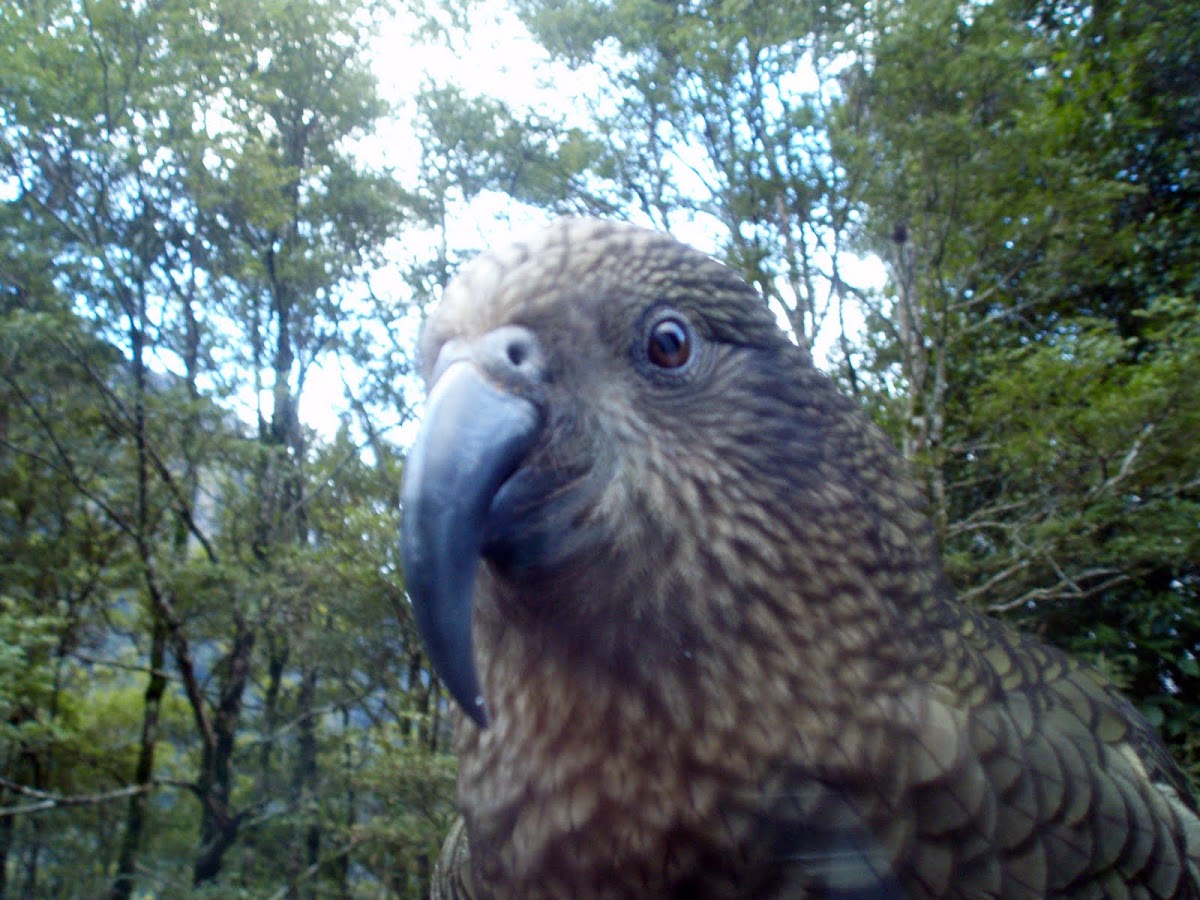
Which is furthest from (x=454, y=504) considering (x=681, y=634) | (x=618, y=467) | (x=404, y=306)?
(x=404, y=306)

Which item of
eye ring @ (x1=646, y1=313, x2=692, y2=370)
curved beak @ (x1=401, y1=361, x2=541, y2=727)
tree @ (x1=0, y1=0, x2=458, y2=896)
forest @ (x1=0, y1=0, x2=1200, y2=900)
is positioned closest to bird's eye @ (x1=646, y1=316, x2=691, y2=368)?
eye ring @ (x1=646, y1=313, x2=692, y2=370)

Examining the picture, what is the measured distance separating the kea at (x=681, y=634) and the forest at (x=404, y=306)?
1.80 meters

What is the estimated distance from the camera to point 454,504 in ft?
2.49

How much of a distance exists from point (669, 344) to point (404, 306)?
245 centimetres

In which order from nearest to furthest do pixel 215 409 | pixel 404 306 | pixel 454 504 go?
pixel 454 504, pixel 404 306, pixel 215 409

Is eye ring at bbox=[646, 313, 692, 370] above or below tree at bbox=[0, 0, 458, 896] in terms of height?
below

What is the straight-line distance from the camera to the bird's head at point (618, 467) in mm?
787

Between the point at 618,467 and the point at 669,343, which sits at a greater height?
the point at 669,343

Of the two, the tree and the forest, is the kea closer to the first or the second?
the forest

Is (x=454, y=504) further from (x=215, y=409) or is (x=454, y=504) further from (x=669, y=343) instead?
(x=215, y=409)

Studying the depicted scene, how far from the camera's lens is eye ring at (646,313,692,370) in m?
0.95

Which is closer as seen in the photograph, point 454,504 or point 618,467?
point 454,504

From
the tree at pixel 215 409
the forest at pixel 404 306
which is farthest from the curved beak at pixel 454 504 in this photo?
the tree at pixel 215 409

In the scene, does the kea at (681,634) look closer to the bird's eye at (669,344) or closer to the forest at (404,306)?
the bird's eye at (669,344)
